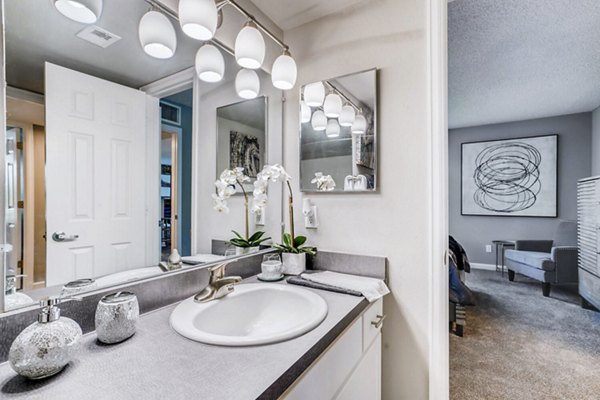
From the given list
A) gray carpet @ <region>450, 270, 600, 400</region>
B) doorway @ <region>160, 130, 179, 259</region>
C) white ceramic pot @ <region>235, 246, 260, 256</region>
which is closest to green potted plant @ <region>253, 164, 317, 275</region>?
white ceramic pot @ <region>235, 246, 260, 256</region>

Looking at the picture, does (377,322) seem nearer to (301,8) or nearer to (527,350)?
(301,8)

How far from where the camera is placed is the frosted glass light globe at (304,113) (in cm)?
151

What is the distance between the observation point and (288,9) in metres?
1.43

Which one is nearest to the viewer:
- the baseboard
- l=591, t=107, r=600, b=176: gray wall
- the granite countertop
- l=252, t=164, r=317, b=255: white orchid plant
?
the granite countertop

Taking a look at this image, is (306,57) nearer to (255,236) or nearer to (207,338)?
(255,236)

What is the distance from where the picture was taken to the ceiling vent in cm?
82

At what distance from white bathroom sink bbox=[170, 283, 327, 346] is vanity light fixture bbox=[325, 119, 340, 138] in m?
0.78

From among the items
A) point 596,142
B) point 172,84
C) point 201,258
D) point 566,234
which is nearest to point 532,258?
point 566,234

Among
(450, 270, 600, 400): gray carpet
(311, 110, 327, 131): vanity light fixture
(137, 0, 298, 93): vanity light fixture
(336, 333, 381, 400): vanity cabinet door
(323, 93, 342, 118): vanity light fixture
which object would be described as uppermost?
(137, 0, 298, 93): vanity light fixture

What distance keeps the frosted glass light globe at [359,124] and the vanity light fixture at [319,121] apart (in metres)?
0.16

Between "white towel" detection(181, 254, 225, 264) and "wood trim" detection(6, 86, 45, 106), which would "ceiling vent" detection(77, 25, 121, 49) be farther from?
"white towel" detection(181, 254, 225, 264)

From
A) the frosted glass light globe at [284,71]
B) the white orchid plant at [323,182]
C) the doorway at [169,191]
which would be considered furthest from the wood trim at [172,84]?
the white orchid plant at [323,182]

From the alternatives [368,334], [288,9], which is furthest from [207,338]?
[288,9]

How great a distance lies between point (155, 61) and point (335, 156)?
87 cm
